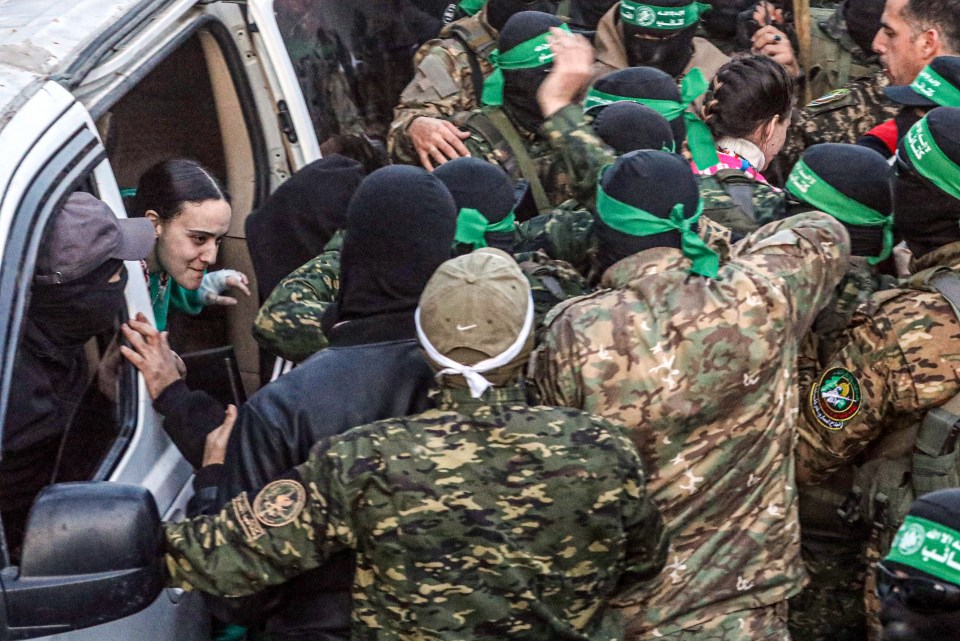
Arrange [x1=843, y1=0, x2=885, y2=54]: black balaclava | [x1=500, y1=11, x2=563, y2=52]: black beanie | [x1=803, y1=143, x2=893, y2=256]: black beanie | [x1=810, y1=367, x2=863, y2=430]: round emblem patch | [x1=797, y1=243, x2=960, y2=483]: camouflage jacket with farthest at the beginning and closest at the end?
[x1=843, y1=0, x2=885, y2=54]: black balaclava, [x1=500, y1=11, x2=563, y2=52]: black beanie, [x1=803, y1=143, x2=893, y2=256]: black beanie, [x1=810, y1=367, x2=863, y2=430]: round emblem patch, [x1=797, y1=243, x2=960, y2=483]: camouflage jacket

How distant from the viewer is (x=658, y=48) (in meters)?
4.59

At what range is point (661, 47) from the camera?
180 inches

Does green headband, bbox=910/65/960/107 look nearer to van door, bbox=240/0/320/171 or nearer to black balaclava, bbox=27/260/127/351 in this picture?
van door, bbox=240/0/320/171

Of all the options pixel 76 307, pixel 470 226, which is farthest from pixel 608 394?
pixel 76 307

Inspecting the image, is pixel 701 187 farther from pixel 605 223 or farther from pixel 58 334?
pixel 58 334

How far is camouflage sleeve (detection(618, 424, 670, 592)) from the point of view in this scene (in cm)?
248

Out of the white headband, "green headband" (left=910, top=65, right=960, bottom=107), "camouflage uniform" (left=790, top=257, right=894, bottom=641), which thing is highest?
the white headband

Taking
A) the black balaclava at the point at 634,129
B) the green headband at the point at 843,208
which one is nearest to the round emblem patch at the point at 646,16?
the black balaclava at the point at 634,129

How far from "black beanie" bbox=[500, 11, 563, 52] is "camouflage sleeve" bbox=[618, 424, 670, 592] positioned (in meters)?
1.93

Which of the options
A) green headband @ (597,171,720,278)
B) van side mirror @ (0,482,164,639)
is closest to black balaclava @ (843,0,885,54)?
green headband @ (597,171,720,278)

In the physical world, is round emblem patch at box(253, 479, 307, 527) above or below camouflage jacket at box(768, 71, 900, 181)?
above

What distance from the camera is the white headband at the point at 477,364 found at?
239cm

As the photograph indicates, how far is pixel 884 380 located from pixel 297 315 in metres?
1.54

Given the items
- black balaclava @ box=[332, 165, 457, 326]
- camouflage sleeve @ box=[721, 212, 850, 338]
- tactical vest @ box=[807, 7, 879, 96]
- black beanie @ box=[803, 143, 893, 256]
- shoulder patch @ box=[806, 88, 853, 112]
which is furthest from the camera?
tactical vest @ box=[807, 7, 879, 96]
